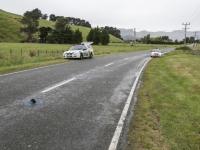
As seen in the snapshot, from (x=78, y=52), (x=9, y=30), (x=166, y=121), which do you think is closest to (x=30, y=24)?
(x=9, y=30)

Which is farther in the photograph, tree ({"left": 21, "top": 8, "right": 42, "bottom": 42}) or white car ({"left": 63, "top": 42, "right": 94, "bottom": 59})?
tree ({"left": 21, "top": 8, "right": 42, "bottom": 42})

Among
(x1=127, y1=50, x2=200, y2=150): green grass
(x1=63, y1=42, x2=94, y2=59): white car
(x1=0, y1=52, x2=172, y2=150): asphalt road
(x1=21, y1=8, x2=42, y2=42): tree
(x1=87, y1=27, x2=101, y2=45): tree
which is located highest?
(x1=21, y1=8, x2=42, y2=42): tree

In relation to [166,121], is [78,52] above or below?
above

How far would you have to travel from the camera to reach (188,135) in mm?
6574

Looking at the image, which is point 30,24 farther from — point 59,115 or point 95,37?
point 59,115

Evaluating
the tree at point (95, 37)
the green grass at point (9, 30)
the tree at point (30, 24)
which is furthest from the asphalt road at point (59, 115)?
the tree at point (30, 24)

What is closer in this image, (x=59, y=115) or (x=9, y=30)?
(x=59, y=115)

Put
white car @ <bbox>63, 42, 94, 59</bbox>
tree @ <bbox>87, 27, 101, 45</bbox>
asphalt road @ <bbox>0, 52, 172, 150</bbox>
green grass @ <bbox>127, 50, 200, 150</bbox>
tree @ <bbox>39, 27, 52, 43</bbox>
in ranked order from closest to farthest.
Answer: asphalt road @ <bbox>0, 52, 172, 150</bbox>
green grass @ <bbox>127, 50, 200, 150</bbox>
white car @ <bbox>63, 42, 94, 59</bbox>
tree @ <bbox>39, 27, 52, 43</bbox>
tree @ <bbox>87, 27, 101, 45</bbox>

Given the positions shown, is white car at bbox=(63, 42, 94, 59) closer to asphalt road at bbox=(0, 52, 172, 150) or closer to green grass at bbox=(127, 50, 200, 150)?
asphalt road at bbox=(0, 52, 172, 150)

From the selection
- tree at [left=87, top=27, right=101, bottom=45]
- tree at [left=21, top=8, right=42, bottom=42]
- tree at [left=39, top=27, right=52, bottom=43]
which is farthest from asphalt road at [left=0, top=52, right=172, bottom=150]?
tree at [left=21, top=8, right=42, bottom=42]

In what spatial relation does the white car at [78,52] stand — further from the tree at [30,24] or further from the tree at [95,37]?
the tree at [30,24]

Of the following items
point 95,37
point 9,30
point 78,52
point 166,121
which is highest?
point 9,30

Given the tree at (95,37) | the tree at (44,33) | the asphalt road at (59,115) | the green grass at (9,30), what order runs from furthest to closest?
the green grass at (9,30)
the tree at (95,37)
the tree at (44,33)
the asphalt road at (59,115)

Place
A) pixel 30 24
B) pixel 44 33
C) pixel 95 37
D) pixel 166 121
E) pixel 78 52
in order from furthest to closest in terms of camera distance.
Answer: pixel 30 24 → pixel 95 37 → pixel 44 33 → pixel 78 52 → pixel 166 121
